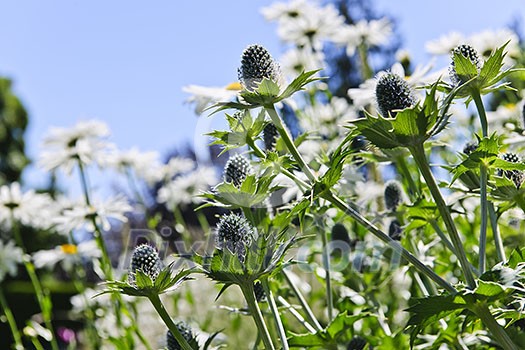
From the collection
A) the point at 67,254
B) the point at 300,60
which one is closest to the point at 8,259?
the point at 67,254

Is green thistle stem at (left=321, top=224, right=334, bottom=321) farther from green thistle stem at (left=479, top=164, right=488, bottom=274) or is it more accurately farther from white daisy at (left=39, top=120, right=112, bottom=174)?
white daisy at (left=39, top=120, right=112, bottom=174)

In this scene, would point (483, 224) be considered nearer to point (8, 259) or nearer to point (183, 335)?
point (183, 335)

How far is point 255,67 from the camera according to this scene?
1.00 meters

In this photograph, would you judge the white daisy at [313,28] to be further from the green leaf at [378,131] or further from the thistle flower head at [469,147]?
the green leaf at [378,131]

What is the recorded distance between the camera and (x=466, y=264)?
33.8 inches

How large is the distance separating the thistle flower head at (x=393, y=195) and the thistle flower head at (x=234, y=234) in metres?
0.64

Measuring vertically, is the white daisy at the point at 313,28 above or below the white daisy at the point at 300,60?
above

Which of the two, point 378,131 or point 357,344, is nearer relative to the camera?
point 378,131

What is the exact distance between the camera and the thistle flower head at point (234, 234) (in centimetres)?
91

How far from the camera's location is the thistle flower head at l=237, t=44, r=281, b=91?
1.00 m

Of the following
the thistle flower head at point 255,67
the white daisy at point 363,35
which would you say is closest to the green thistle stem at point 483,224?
the thistle flower head at point 255,67

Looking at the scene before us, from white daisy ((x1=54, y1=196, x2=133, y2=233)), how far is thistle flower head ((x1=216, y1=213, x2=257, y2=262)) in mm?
1333

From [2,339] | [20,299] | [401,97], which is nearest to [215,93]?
[401,97]

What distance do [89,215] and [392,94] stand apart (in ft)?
4.77
